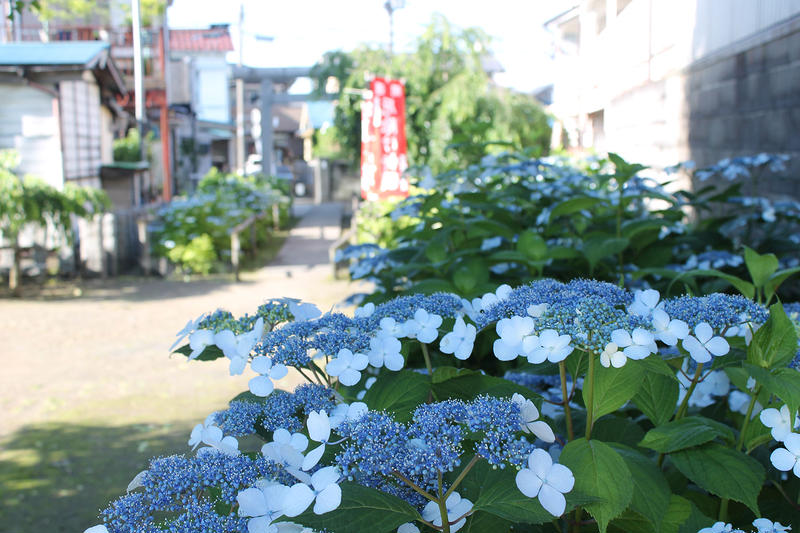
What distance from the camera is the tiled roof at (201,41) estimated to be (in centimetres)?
3219

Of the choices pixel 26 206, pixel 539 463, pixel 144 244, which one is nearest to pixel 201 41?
pixel 144 244

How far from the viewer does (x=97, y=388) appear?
5.74 m

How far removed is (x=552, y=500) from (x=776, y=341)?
1.60 feet

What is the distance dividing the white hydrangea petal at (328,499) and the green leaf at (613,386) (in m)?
0.41

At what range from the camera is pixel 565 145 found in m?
17.9

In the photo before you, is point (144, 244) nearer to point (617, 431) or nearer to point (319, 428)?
point (617, 431)

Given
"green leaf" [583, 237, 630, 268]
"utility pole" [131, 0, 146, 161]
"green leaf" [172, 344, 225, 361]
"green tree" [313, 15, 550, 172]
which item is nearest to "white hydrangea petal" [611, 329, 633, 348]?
"green leaf" [172, 344, 225, 361]

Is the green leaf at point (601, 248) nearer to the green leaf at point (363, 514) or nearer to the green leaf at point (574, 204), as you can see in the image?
the green leaf at point (574, 204)

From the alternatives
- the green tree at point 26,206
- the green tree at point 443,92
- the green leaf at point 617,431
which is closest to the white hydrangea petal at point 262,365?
the green leaf at point 617,431

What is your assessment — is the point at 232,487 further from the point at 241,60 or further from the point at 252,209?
the point at 241,60

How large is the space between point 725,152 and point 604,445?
3.65 meters

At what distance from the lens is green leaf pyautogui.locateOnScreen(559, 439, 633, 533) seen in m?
0.86

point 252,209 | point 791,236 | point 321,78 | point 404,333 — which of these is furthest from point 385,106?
point 404,333

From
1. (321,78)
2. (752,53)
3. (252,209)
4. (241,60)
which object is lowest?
(252,209)
